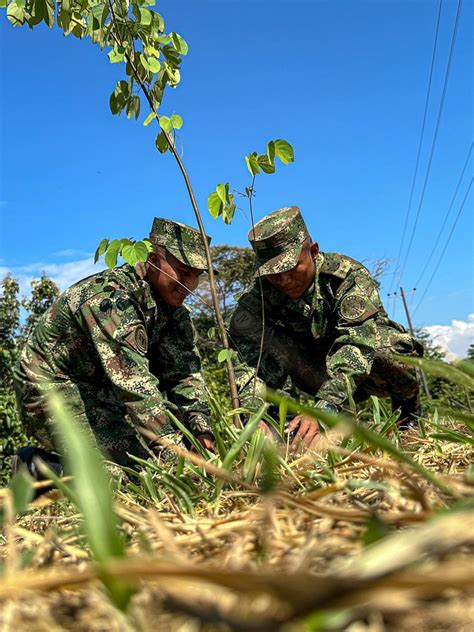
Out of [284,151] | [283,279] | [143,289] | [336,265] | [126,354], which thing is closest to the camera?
[284,151]

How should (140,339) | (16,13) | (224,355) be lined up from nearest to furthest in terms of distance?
(224,355), (16,13), (140,339)

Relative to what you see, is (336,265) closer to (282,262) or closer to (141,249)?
(282,262)

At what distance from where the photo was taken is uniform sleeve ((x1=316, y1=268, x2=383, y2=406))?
2729mm

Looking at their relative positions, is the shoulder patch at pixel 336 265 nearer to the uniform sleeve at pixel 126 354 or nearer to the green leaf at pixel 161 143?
the uniform sleeve at pixel 126 354

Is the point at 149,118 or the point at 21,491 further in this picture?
the point at 149,118

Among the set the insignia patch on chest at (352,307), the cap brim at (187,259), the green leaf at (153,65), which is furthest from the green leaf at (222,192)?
the insignia patch on chest at (352,307)

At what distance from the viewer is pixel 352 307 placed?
10.5ft

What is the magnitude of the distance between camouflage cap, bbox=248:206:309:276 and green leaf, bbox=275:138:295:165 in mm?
1141

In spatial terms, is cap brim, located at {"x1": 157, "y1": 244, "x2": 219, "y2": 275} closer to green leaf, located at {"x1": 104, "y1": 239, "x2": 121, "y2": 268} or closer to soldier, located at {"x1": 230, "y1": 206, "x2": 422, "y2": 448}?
soldier, located at {"x1": 230, "y1": 206, "x2": 422, "y2": 448}

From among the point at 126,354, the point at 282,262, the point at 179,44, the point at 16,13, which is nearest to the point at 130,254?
the point at 126,354

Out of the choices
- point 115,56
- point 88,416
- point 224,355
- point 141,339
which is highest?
point 115,56

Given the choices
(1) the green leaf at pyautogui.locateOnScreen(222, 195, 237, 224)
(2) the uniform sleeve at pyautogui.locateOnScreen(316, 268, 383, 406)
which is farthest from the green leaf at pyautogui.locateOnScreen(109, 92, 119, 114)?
(2) the uniform sleeve at pyautogui.locateOnScreen(316, 268, 383, 406)

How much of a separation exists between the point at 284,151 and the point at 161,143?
1.69 ft

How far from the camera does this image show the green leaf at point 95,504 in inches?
14.2
